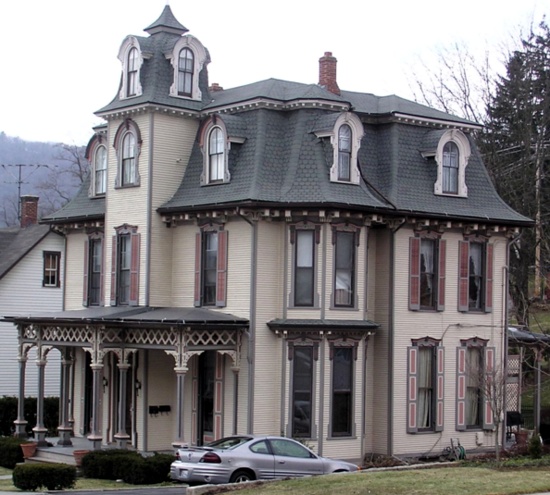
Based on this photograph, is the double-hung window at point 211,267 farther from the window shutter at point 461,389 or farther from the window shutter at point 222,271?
the window shutter at point 461,389

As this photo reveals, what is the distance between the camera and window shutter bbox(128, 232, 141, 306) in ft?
118

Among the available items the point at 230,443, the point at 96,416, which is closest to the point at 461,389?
the point at 230,443

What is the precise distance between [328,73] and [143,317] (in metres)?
10.5

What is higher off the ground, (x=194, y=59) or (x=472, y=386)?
(x=194, y=59)

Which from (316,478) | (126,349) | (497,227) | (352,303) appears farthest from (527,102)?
(316,478)

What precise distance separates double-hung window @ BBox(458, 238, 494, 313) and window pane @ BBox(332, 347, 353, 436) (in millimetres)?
4891

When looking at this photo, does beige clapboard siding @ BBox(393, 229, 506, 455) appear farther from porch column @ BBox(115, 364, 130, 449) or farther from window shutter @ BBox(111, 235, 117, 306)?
window shutter @ BBox(111, 235, 117, 306)

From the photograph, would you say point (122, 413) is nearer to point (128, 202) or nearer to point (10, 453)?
point (10, 453)

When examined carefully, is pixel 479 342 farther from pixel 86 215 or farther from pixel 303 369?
pixel 86 215

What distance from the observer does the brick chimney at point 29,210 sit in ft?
176

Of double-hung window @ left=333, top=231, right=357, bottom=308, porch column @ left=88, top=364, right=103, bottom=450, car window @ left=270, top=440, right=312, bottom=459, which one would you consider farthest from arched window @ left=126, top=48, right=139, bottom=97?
car window @ left=270, top=440, right=312, bottom=459

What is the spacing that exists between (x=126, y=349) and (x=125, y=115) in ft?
25.2

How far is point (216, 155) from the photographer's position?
115ft

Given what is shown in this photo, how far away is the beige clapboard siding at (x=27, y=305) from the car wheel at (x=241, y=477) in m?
21.8
